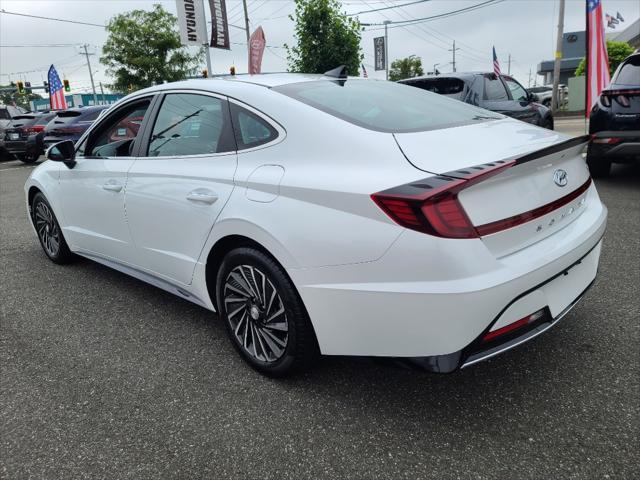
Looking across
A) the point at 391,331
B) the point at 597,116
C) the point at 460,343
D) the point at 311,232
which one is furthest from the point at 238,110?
the point at 597,116

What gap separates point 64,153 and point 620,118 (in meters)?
5.86

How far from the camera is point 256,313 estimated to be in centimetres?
248

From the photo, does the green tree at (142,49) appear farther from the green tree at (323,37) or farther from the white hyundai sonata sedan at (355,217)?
the white hyundai sonata sedan at (355,217)

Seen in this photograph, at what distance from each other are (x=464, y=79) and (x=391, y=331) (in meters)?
6.64

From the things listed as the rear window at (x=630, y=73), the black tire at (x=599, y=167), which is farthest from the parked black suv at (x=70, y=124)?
the rear window at (x=630, y=73)

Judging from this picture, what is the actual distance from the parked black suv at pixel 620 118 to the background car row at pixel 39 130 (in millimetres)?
10874

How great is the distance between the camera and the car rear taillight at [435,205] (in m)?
1.78

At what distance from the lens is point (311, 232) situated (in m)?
2.05

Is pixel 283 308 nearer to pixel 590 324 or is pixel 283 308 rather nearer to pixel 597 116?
pixel 590 324

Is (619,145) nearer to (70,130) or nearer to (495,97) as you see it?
(495,97)

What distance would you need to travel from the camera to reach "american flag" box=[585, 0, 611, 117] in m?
8.05

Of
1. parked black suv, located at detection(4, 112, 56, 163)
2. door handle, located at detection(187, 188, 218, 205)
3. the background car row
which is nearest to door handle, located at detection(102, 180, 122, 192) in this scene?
door handle, located at detection(187, 188, 218, 205)

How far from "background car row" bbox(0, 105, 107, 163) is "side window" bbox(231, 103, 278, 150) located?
10970mm

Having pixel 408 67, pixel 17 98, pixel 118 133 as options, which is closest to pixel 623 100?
pixel 118 133
